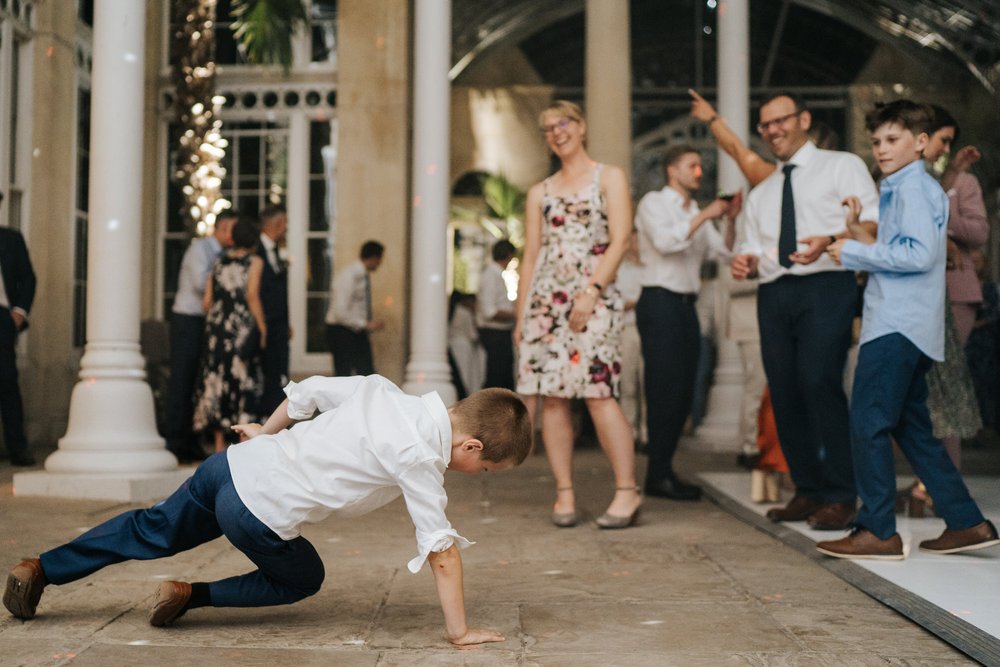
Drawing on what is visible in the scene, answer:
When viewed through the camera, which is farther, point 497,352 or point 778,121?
point 497,352

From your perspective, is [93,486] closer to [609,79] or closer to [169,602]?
[169,602]

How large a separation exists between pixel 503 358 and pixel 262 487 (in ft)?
23.2

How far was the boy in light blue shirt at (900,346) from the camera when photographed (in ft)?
12.5

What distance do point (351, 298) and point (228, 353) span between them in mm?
2242

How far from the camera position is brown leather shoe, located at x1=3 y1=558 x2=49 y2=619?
9.66ft

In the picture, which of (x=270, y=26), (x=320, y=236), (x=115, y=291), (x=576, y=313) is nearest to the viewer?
(x=576, y=313)

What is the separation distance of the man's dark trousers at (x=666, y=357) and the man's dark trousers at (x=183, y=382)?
3.25 m

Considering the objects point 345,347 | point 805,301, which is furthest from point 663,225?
point 345,347

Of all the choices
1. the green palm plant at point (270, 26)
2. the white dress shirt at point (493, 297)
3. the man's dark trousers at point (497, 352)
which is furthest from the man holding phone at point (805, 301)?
the green palm plant at point (270, 26)

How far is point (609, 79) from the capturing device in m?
10.3

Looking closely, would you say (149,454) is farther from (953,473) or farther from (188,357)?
(953,473)

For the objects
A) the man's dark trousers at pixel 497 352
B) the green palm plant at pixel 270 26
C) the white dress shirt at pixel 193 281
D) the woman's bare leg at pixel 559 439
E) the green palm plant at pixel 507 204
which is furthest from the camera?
the green palm plant at pixel 507 204

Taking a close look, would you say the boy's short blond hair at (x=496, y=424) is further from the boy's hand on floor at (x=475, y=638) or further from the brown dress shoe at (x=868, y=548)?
the brown dress shoe at (x=868, y=548)

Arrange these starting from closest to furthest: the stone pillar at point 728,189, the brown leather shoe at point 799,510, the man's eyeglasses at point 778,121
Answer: the man's eyeglasses at point 778,121 → the brown leather shoe at point 799,510 → the stone pillar at point 728,189
